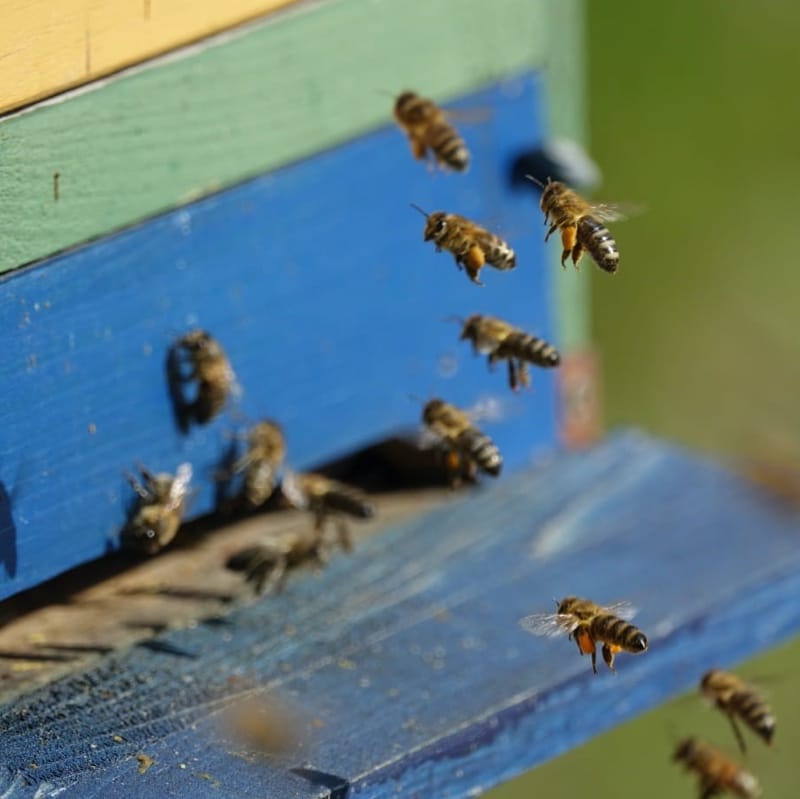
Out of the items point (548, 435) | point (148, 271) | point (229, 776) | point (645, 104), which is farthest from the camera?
point (645, 104)

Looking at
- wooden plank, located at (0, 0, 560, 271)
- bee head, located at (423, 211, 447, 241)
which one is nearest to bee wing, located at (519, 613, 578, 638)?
bee head, located at (423, 211, 447, 241)

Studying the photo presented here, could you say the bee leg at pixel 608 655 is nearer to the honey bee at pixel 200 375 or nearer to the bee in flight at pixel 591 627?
the bee in flight at pixel 591 627

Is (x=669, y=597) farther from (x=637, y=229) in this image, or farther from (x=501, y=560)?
(x=637, y=229)

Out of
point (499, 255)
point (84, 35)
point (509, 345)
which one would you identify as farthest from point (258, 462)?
point (84, 35)

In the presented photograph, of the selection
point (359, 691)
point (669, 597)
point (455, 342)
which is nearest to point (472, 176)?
point (455, 342)

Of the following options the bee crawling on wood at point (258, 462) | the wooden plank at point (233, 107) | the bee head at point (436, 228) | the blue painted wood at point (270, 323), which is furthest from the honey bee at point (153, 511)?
the bee head at point (436, 228)
